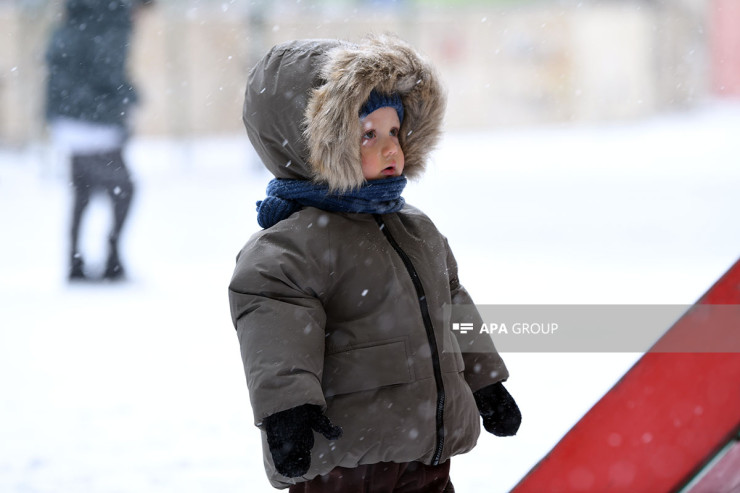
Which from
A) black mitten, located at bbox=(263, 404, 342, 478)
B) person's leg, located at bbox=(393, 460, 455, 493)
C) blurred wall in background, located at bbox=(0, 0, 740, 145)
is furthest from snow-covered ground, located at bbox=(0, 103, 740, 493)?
blurred wall in background, located at bbox=(0, 0, 740, 145)

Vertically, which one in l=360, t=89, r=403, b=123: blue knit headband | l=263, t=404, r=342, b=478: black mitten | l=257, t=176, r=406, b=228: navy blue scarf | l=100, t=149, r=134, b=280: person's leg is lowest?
l=100, t=149, r=134, b=280: person's leg

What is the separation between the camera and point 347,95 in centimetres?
132

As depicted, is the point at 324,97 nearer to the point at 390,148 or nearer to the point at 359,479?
the point at 390,148

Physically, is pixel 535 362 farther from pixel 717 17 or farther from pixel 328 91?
pixel 717 17

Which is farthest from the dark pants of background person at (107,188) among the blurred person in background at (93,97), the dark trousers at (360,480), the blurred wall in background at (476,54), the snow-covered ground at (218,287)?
the blurred wall in background at (476,54)

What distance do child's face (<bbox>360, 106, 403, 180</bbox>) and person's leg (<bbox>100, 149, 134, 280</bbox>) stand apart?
3180mm

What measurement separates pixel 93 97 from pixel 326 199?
3312mm

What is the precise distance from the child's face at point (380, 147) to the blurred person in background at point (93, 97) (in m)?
3.18

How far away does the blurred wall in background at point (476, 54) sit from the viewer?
1139 cm

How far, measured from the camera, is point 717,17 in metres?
15.1

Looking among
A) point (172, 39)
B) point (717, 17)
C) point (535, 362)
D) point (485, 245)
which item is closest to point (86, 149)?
point (485, 245)

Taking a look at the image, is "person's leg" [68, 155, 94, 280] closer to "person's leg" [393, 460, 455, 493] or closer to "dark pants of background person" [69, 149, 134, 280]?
"dark pants of background person" [69, 149, 134, 280]

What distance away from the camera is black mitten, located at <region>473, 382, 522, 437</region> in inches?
61.1

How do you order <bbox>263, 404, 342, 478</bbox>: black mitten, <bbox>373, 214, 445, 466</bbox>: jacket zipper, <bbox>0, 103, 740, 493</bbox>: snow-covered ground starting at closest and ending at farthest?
<bbox>263, 404, 342, 478</bbox>: black mitten
<bbox>373, 214, 445, 466</bbox>: jacket zipper
<bbox>0, 103, 740, 493</bbox>: snow-covered ground
